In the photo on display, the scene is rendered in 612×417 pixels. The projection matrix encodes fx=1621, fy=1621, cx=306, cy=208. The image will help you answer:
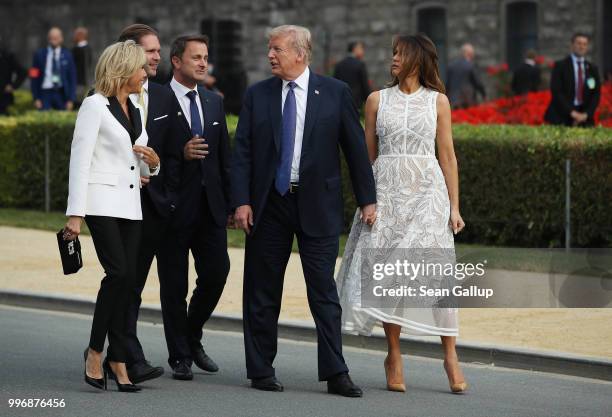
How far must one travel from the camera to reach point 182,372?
381 inches

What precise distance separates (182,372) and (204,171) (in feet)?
3.96

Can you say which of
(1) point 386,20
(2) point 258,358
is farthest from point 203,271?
(1) point 386,20

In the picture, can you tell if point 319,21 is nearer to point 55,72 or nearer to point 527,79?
point 527,79

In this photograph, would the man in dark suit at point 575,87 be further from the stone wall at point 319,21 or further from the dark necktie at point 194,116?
the stone wall at point 319,21

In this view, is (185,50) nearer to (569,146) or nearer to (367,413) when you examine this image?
(367,413)

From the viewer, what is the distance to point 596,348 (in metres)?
10.7

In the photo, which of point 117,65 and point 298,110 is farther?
point 298,110

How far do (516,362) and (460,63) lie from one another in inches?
742

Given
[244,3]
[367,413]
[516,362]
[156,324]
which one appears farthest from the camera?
[244,3]

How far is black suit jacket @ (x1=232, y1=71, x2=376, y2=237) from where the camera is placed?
9117mm

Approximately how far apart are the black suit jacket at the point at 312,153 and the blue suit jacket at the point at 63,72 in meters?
16.1

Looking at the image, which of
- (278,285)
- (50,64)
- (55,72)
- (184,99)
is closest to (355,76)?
(55,72)

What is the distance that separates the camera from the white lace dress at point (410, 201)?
918 cm

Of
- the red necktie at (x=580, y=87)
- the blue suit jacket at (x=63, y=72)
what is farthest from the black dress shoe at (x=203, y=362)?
the blue suit jacket at (x=63, y=72)
